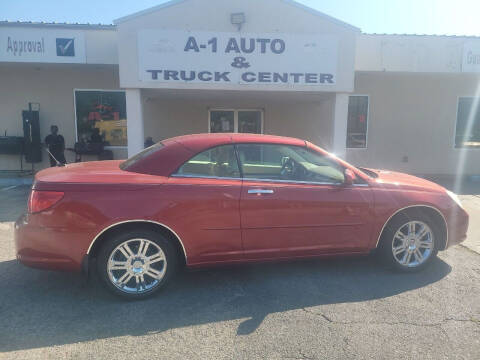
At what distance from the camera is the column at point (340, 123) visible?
8484mm

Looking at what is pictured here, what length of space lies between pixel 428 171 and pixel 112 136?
1000 cm

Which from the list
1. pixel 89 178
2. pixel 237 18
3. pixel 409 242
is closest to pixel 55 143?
pixel 237 18

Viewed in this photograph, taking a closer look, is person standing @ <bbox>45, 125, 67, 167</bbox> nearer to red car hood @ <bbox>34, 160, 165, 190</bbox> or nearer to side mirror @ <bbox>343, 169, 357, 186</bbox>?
red car hood @ <bbox>34, 160, 165, 190</bbox>

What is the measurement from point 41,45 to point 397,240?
879 centimetres

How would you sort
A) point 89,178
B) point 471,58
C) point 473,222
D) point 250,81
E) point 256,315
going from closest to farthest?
point 256,315, point 89,178, point 473,222, point 250,81, point 471,58

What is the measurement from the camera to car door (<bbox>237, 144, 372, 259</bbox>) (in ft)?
11.7

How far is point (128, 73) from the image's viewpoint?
7.84 m

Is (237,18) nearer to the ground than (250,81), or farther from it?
farther from it

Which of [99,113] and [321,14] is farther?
[99,113]

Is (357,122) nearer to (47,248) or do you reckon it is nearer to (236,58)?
(236,58)

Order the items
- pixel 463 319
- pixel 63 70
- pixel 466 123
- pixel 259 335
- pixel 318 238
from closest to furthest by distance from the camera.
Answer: pixel 259 335 → pixel 463 319 → pixel 318 238 → pixel 63 70 → pixel 466 123

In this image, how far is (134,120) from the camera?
26.7 ft

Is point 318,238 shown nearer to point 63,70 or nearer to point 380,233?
point 380,233

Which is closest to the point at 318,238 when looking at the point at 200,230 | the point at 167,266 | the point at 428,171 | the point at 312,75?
the point at 200,230
